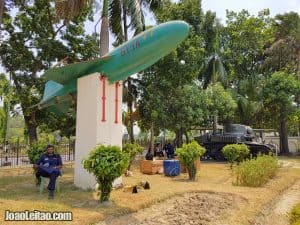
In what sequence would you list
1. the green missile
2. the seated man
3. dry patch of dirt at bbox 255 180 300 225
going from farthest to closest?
the seated man < the green missile < dry patch of dirt at bbox 255 180 300 225

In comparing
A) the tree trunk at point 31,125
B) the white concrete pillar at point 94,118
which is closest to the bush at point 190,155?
the white concrete pillar at point 94,118

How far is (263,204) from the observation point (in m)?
9.84

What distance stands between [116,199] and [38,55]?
1084 centimetres

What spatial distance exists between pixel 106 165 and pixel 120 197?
1.49 meters

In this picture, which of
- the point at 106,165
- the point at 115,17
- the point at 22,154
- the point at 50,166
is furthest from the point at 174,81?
the point at 106,165

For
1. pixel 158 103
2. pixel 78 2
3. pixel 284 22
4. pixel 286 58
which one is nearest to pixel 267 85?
pixel 286 58

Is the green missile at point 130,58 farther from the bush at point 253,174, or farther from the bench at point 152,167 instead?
the bush at point 253,174

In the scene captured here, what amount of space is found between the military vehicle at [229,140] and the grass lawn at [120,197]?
27.4ft

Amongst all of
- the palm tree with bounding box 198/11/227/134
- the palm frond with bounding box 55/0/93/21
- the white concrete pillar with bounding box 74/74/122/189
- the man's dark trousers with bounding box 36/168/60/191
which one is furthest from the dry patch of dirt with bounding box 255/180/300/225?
the palm tree with bounding box 198/11/227/134

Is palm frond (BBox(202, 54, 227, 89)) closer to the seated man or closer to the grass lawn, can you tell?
the grass lawn

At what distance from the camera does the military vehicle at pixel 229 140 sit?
2271 cm

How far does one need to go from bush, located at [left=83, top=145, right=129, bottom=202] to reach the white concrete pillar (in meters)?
1.89

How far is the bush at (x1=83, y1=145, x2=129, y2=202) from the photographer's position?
8.75 meters

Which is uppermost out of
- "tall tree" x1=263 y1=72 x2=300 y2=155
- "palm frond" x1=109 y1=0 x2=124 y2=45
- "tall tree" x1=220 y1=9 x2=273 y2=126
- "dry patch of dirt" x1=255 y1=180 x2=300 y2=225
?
"tall tree" x1=220 y1=9 x2=273 y2=126
